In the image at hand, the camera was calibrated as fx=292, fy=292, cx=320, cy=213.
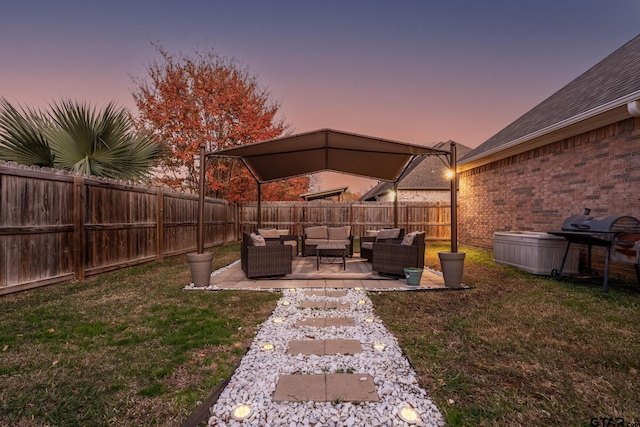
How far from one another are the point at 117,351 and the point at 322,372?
1898mm

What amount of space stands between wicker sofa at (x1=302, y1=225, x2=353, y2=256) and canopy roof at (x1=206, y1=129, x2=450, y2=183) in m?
1.91

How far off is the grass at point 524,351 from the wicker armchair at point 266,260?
1998 millimetres

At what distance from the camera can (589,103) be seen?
6117 mm

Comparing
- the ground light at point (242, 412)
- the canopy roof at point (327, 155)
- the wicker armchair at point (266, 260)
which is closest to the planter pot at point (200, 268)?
the wicker armchair at point (266, 260)

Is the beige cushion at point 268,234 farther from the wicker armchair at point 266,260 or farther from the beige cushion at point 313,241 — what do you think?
the wicker armchair at point 266,260

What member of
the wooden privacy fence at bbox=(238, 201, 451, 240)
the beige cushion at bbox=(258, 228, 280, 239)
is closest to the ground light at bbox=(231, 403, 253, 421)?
the beige cushion at bbox=(258, 228, 280, 239)

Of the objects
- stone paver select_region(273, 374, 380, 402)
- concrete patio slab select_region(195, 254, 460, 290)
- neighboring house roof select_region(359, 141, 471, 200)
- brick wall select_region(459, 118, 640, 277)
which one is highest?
neighboring house roof select_region(359, 141, 471, 200)

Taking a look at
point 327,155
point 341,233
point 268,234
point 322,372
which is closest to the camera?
point 322,372

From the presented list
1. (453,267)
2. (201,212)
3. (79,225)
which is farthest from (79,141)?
(453,267)

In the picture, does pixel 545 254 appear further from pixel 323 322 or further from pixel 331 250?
pixel 323 322

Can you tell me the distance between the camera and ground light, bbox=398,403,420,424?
1.70 meters

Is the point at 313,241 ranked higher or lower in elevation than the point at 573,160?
lower

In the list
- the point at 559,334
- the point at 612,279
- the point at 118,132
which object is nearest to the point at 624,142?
the point at 612,279

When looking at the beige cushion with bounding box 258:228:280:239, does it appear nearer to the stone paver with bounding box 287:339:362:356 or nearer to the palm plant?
the palm plant
